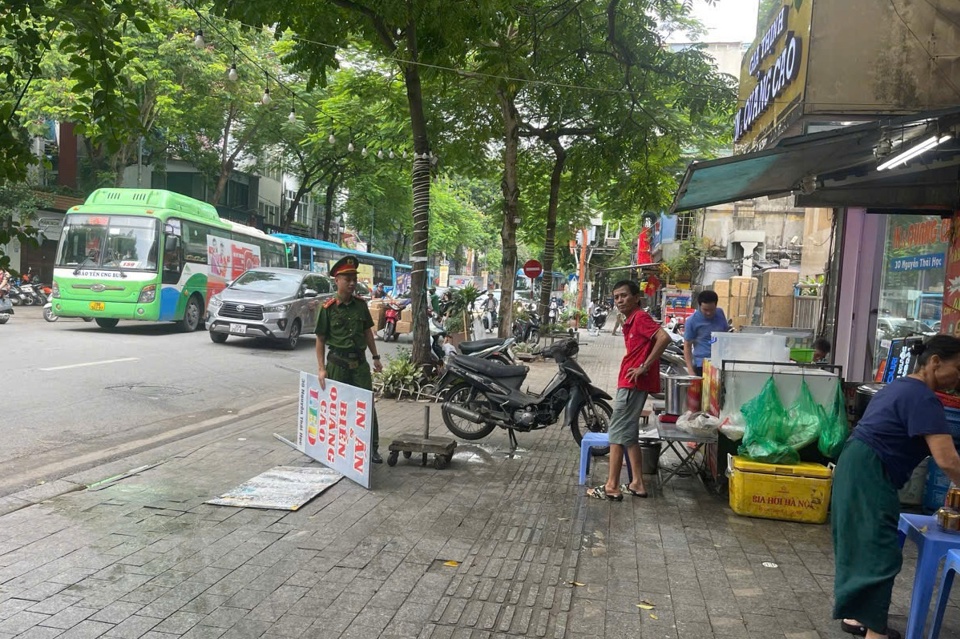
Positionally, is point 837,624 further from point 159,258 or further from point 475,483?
point 159,258

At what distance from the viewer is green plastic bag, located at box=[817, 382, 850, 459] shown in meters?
5.61

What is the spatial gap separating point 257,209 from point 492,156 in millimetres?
29905

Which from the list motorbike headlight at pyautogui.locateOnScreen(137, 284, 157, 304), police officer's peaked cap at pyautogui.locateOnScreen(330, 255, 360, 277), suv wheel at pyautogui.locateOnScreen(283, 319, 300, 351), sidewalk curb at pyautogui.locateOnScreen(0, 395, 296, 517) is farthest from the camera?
motorbike headlight at pyautogui.locateOnScreen(137, 284, 157, 304)

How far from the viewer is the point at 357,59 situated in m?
17.8

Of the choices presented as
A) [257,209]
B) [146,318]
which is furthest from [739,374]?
[257,209]

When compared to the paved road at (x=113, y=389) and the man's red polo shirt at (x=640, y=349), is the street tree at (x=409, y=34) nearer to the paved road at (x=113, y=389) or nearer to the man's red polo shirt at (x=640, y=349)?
the paved road at (x=113, y=389)

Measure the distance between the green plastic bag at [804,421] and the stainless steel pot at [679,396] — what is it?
1.30 meters

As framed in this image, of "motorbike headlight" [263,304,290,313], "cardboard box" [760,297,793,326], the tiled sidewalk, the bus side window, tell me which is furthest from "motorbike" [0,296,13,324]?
"cardboard box" [760,297,793,326]

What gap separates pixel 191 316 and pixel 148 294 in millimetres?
2147

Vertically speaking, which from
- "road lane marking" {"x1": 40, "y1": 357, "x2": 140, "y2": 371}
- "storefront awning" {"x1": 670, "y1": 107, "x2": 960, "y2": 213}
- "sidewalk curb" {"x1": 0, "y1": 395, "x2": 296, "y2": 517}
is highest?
"storefront awning" {"x1": 670, "y1": 107, "x2": 960, "y2": 213}

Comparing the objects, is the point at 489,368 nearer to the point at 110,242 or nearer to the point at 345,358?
the point at 345,358

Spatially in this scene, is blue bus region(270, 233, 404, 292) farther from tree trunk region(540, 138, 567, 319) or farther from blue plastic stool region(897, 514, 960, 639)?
blue plastic stool region(897, 514, 960, 639)

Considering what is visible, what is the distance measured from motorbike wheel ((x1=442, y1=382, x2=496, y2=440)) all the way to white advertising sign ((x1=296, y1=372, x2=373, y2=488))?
1872mm

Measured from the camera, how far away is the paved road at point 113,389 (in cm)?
705
